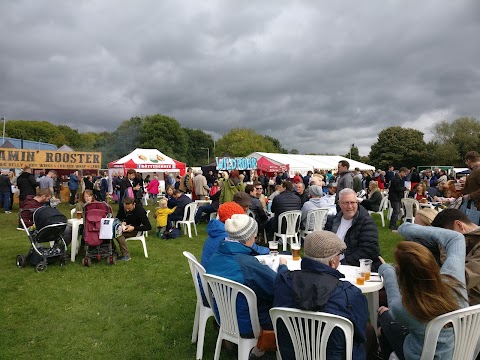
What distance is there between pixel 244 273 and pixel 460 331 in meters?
1.28

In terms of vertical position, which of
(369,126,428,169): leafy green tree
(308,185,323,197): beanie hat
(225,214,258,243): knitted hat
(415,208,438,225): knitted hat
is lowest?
(225,214,258,243): knitted hat

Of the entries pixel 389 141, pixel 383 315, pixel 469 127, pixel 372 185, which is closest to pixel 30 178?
pixel 372 185

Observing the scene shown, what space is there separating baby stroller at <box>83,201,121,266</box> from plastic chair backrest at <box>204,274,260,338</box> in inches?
138

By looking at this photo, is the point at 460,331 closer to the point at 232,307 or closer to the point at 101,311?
the point at 232,307

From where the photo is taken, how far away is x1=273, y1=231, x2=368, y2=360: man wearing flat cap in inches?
71.4

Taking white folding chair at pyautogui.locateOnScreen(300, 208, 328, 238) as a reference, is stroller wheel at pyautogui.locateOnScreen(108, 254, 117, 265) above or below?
below

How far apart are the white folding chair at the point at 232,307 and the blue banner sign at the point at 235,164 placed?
1715cm

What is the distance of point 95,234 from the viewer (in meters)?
5.55

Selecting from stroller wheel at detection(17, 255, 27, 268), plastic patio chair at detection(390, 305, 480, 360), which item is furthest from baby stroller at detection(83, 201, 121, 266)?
plastic patio chair at detection(390, 305, 480, 360)

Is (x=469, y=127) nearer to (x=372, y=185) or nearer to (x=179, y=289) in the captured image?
(x=372, y=185)

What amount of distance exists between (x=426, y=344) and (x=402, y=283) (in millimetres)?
342

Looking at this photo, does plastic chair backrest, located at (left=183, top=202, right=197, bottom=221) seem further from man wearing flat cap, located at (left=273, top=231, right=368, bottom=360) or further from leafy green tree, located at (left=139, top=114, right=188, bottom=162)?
leafy green tree, located at (left=139, top=114, right=188, bottom=162)

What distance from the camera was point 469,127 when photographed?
4662 cm

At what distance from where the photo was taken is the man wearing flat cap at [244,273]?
2.40 meters
